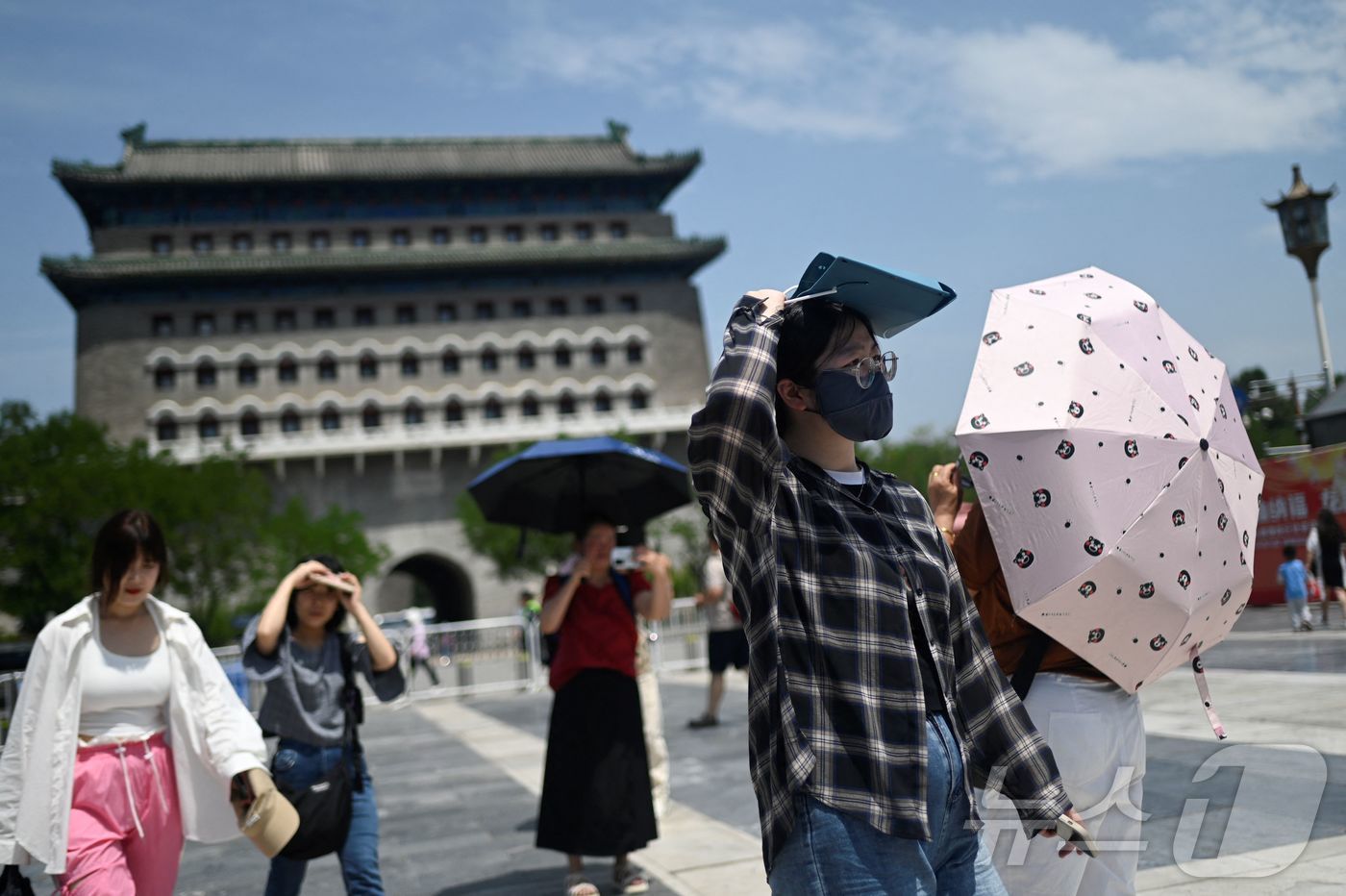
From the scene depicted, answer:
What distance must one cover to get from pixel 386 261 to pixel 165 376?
10.1m

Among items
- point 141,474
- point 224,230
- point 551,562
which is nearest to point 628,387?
point 551,562

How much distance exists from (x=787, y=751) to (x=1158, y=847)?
3695 mm

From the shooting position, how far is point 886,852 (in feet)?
7.21

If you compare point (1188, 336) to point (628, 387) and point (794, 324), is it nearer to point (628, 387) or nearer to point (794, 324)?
point (794, 324)

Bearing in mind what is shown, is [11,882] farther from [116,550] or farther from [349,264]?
[349,264]

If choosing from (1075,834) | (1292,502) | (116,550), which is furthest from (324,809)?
(1292,502)

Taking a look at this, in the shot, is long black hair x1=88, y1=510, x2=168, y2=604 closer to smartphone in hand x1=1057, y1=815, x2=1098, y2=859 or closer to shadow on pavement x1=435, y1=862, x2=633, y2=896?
shadow on pavement x1=435, y1=862, x2=633, y2=896

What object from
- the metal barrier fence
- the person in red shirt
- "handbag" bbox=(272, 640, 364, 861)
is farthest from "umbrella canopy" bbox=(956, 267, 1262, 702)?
the metal barrier fence

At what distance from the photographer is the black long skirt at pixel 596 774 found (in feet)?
17.8

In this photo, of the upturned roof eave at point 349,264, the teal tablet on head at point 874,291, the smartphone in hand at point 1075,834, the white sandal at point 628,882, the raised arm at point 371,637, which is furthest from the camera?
the upturned roof eave at point 349,264

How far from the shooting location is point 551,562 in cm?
4572

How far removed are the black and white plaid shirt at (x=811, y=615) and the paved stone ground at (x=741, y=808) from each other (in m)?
2.75

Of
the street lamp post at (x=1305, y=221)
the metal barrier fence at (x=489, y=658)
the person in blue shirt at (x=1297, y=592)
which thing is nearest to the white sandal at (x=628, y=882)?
the person in blue shirt at (x=1297, y=592)

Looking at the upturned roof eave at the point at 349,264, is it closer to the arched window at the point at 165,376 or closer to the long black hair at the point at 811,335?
the arched window at the point at 165,376
